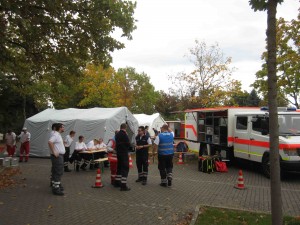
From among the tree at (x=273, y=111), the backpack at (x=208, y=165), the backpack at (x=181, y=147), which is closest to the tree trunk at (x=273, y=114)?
the tree at (x=273, y=111)

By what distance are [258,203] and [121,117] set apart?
12.9 metres

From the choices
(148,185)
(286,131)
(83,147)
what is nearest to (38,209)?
(148,185)

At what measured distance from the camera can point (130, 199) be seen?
884 centimetres

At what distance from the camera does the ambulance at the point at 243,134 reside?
39.0 ft

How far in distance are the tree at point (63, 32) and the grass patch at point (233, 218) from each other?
689 centimetres

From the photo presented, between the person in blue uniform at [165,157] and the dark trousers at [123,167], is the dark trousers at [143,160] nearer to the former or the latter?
the person in blue uniform at [165,157]

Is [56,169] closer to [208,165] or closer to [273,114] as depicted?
[273,114]

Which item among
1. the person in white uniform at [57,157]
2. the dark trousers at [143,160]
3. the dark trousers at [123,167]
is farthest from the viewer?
the dark trousers at [143,160]

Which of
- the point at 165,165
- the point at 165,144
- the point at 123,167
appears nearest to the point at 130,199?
the point at 123,167

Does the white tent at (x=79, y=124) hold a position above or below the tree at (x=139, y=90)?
below

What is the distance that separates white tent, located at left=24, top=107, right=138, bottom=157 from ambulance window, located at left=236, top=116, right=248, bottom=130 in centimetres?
746

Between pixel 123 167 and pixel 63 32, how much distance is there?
219 inches

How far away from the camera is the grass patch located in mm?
6492

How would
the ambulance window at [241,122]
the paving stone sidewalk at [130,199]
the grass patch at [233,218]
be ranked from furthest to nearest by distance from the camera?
the ambulance window at [241,122]
the paving stone sidewalk at [130,199]
the grass patch at [233,218]
